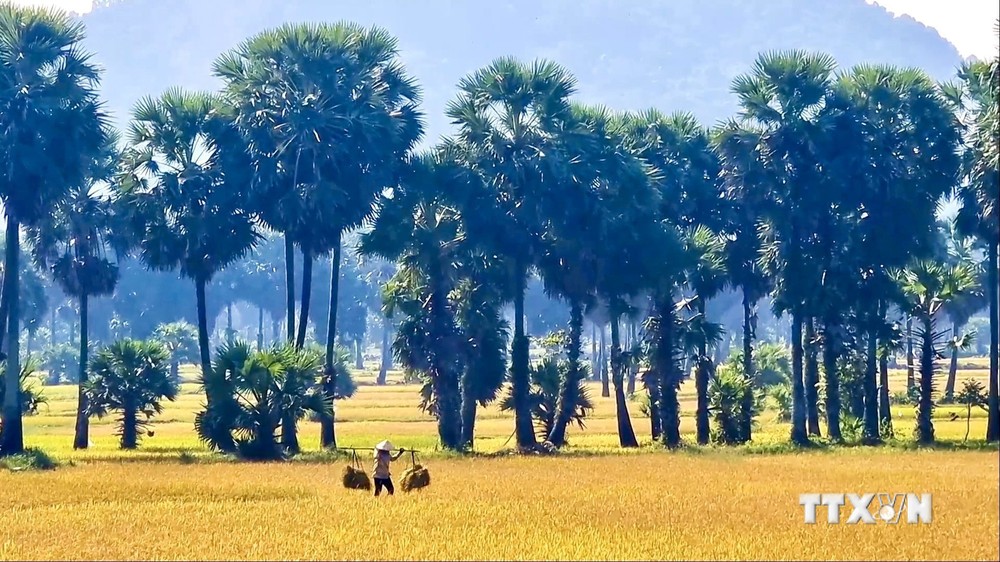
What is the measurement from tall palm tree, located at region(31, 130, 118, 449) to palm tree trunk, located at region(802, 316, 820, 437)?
25667mm

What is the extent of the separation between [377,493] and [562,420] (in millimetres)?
24632

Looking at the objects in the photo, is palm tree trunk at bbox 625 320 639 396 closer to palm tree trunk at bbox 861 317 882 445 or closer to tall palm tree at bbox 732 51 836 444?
tall palm tree at bbox 732 51 836 444

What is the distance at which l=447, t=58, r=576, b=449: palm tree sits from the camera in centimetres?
5497

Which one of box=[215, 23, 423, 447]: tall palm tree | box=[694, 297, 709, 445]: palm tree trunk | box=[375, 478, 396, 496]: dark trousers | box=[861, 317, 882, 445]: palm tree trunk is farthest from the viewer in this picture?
box=[694, 297, 709, 445]: palm tree trunk

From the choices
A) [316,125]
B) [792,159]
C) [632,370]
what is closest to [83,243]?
[316,125]

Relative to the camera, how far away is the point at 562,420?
5597 centimetres

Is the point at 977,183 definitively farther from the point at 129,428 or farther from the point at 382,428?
the point at 382,428

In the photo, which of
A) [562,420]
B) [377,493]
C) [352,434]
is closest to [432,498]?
[377,493]

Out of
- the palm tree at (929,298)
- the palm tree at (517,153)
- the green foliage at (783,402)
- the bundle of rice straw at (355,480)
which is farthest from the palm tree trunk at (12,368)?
the green foliage at (783,402)

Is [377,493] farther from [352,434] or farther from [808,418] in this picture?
[352,434]

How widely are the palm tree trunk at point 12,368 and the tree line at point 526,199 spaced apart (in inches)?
103

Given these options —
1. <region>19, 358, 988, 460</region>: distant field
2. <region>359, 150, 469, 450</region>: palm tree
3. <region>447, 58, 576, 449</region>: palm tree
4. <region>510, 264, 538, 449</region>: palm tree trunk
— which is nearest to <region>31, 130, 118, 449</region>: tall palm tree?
<region>19, 358, 988, 460</region>: distant field

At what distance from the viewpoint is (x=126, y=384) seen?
5772 centimetres

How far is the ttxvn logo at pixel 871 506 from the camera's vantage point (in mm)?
26188
